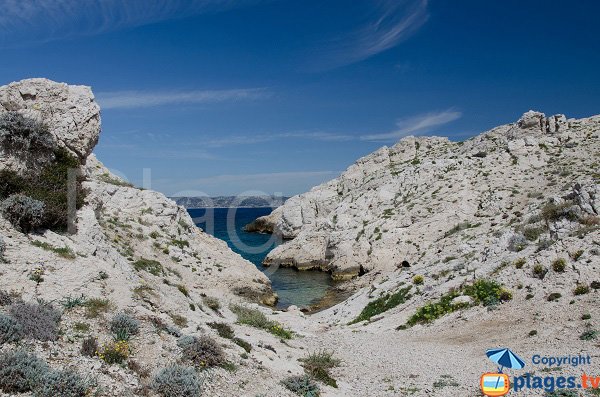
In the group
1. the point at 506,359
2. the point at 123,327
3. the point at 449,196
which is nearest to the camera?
the point at 123,327

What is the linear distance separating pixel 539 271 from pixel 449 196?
105 feet

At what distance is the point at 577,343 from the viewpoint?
49.4ft

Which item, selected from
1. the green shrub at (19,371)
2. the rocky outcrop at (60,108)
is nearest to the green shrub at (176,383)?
the green shrub at (19,371)

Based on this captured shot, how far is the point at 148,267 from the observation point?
25.0 meters

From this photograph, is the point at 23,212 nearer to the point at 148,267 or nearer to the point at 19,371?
the point at 19,371

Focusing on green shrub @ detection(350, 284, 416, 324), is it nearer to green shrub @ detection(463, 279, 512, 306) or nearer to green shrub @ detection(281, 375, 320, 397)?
green shrub @ detection(463, 279, 512, 306)

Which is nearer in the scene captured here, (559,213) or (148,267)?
(148,267)

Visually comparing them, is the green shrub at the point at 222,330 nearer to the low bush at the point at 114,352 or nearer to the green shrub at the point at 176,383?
the green shrub at the point at 176,383

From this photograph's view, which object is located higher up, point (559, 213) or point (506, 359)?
point (559, 213)

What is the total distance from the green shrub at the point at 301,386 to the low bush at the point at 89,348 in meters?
5.66

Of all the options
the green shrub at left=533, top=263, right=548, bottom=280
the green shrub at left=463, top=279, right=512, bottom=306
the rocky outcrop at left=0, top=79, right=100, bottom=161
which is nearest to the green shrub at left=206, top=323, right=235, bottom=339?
the rocky outcrop at left=0, top=79, right=100, bottom=161

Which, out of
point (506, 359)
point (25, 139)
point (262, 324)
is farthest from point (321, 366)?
point (25, 139)

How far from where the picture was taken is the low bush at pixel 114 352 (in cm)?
1055

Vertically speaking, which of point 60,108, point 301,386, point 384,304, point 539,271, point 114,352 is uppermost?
point 60,108
